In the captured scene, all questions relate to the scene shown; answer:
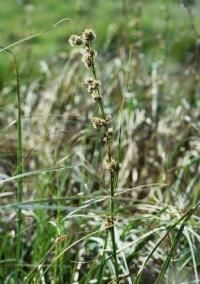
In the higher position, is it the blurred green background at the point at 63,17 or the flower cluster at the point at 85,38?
the blurred green background at the point at 63,17

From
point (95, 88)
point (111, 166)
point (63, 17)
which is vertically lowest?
point (111, 166)

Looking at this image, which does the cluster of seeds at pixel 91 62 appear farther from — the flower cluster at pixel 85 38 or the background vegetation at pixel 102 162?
the background vegetation at pixel 102 162

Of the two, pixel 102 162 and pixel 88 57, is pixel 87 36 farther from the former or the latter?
pixel 102 162

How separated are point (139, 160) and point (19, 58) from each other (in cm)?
213

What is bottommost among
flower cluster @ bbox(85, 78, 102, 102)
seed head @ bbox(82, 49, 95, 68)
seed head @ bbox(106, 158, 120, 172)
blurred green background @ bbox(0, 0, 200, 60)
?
seed head @ bbox(106, 158, 120, 172)

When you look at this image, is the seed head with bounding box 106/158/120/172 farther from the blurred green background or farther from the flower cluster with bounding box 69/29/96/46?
the blurred green background

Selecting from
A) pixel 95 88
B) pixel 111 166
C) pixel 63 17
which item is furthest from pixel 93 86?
pixel 63 17

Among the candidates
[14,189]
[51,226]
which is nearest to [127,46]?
[14,189]

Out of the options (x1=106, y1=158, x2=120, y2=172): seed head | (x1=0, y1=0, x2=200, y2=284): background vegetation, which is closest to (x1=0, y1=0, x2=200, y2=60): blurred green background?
(x1=0, y1=0, x2=200, y2=284): background vegetation

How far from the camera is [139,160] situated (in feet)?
7.34

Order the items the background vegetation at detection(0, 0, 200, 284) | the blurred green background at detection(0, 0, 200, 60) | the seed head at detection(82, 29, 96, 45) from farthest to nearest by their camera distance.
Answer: the blurred green background at detection(0, 0, 200, 60) → the background vegetation at detection(0, 0, 200, 284) → the seed head at detection(82, 29, 96, 45)

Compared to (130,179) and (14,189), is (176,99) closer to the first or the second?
(130,179)

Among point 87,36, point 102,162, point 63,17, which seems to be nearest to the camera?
point 87,36

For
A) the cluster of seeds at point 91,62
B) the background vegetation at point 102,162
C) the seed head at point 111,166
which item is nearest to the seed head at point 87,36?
the cluster of seeds at point 91,62
